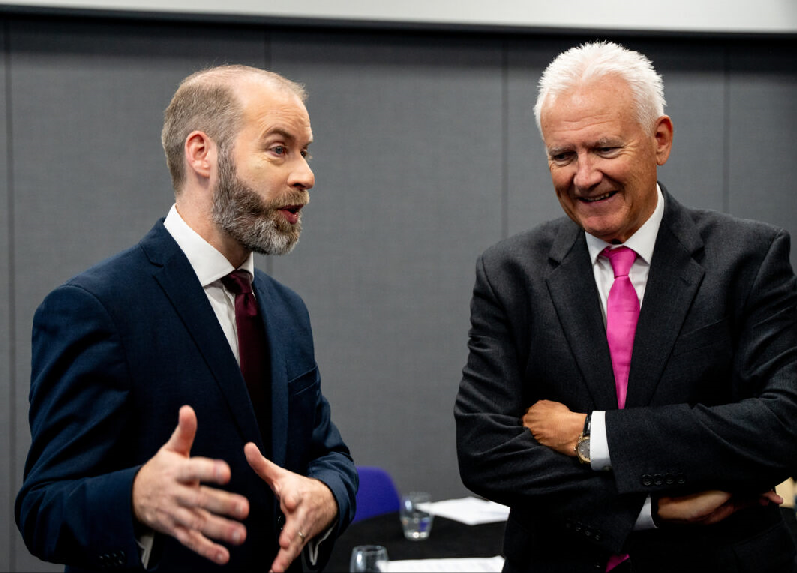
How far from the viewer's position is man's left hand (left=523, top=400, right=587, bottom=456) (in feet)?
5.53

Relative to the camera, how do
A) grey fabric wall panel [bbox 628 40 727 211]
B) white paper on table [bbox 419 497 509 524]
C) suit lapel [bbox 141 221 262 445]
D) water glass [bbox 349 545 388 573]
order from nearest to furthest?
suit lapel [bbox 141 221 262 445], water glass [bbox 349 545 388 573], white paper on table [bbox 419 497 509 524], grey fabric wall panel [bbox 628 40 727 211]

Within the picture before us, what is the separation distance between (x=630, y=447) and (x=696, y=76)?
3.74 metres

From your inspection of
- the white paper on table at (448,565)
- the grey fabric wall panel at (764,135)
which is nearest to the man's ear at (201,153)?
the white paper on table at (448,565)

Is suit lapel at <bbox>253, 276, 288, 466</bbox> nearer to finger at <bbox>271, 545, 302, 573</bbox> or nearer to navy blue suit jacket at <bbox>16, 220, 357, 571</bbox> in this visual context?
navy blue suit jacket at <bbox>16, 220, 357, 571</bbox>

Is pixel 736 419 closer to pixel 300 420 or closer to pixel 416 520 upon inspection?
pixel 300 420

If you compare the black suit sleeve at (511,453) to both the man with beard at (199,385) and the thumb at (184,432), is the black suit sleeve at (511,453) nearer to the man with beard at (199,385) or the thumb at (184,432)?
the man with beard at (199,385)

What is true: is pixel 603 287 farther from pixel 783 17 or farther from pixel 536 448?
pixel 783 17

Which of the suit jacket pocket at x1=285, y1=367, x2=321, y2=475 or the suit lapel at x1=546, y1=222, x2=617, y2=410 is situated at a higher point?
the suit lapel at x1=546, y1=222, x2=617, y2=410

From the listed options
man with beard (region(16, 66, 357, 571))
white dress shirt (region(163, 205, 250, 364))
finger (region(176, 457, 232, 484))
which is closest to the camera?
finger (region(176, 457, 232, 484))

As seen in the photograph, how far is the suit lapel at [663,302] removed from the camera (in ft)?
5.54

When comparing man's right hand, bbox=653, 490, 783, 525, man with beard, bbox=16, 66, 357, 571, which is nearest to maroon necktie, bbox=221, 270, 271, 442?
man with beard, bbox=16, 66, 357, 571

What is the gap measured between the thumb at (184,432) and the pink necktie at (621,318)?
3.07ft

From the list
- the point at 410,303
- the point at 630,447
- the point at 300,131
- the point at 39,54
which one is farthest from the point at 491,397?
the point at 39,54

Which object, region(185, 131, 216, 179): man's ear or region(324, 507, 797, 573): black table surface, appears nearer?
region(185, 131, 216, 179): man's ear
